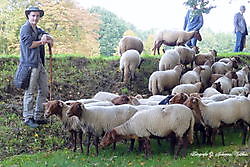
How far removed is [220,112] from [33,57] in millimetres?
4775

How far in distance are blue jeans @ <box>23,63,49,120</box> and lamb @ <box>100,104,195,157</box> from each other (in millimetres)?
→ 2926

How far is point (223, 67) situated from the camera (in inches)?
554

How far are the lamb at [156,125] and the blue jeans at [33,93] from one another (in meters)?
2.93

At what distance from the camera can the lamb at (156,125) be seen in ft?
25.9

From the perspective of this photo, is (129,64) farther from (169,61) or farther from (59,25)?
(59,25)

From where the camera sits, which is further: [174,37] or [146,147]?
[174,37]

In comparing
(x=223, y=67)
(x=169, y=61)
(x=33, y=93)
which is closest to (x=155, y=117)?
(x=33, y=93)

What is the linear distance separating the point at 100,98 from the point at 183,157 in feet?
12.1

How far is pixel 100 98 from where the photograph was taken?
10945 mm

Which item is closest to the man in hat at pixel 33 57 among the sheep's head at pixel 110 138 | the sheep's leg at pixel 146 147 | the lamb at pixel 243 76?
the sheep's head at pixel 110 138

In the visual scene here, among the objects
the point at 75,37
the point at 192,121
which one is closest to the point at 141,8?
the point at 75,37

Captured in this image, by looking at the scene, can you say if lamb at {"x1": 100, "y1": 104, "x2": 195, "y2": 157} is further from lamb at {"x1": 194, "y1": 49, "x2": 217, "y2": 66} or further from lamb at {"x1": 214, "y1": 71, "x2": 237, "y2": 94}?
lamb at {"x1": 194, "y1": 49, "x2": 217, "y2": 66}

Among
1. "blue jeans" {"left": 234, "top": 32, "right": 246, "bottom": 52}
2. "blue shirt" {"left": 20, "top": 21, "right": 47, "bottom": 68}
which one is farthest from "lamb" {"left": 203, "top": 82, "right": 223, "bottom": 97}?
"blue jeans" {"left": 234, "top": 32, "right": 246, "bottom": 52}

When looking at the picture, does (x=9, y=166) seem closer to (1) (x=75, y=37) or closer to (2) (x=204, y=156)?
(2) (x=204, y=156)
